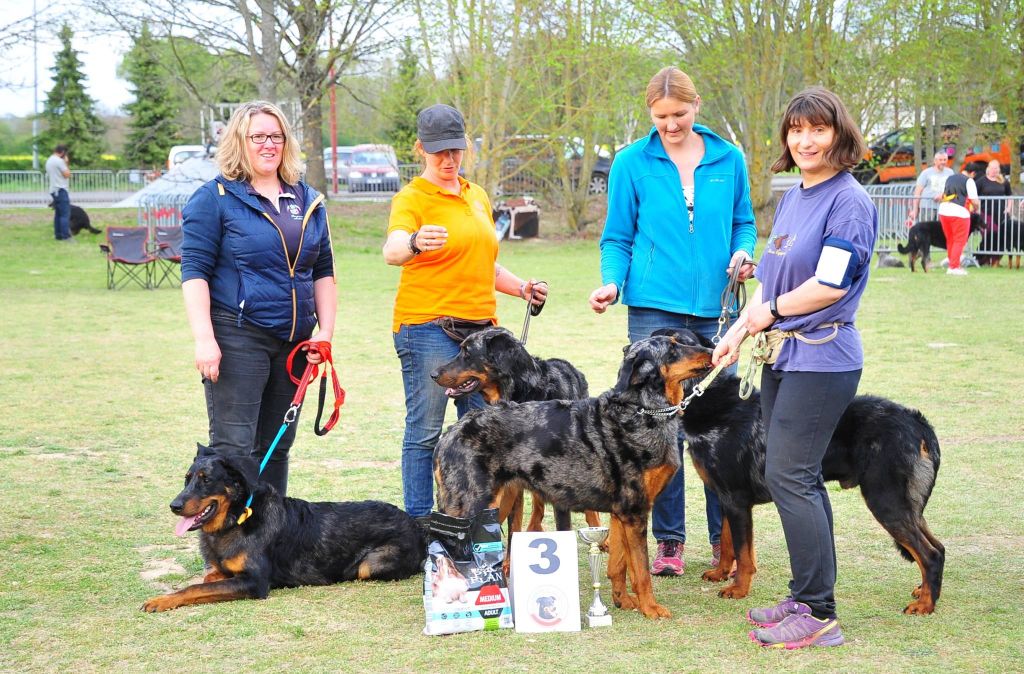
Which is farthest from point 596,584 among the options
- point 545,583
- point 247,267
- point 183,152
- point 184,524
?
point 183,152

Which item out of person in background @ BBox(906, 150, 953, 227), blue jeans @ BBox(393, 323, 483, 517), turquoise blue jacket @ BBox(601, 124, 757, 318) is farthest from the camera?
person in background @ BBox(906, 150, 953, 227)

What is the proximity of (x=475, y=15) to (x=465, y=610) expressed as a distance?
20.3 metres

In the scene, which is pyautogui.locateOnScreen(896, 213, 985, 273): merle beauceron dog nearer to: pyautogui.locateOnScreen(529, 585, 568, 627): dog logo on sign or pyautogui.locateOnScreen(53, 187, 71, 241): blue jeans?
pyautogui.locateOnScreen(529, 585, 568, 627): dog logo on sign

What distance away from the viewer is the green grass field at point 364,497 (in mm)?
3719

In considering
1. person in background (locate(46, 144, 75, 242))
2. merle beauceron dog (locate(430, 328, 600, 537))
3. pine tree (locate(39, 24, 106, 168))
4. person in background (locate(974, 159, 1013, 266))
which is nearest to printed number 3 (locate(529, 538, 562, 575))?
merle beauceron dog (locate(430, 328, 600, 537))

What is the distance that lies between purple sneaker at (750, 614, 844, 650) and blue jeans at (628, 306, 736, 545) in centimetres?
91

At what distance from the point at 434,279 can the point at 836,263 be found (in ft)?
6.11

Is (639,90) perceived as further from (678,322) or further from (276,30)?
(678,322)

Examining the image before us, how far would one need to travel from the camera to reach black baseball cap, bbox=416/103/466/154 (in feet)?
14.7

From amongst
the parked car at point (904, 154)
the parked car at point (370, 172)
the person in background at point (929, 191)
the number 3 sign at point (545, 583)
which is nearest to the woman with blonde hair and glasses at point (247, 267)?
the number 3 sign at point (545, 583)

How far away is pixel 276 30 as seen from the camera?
22906 mm

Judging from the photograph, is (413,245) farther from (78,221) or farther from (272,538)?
(78,221)

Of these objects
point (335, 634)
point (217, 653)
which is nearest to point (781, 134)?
point (335, 634)

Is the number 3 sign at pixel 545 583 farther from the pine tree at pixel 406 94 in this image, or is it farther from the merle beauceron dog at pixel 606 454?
the pine tree at pixel 406 94
